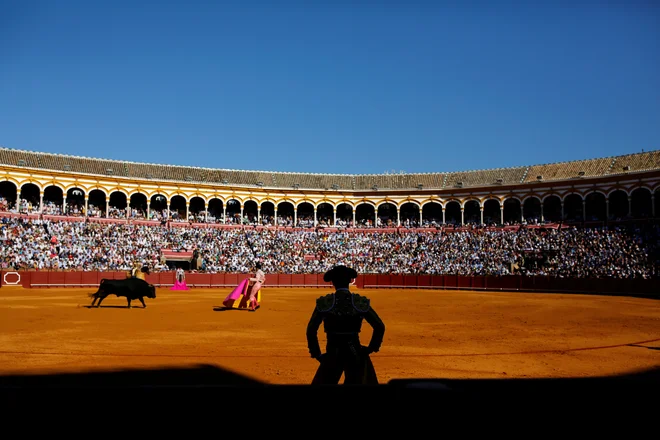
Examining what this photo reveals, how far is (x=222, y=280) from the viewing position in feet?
117

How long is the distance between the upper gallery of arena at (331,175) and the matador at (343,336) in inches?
1619

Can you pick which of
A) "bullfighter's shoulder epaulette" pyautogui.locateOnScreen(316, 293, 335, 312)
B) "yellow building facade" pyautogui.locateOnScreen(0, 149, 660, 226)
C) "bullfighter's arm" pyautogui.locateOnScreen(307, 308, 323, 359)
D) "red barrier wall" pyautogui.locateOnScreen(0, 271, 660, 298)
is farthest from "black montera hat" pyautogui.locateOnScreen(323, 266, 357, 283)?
"yellow building facade" pyautogui.locateOnScreen(0, 149, 660, 226)

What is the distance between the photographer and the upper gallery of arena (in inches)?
1617

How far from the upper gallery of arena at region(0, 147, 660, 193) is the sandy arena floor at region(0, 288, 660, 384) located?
27983 mm

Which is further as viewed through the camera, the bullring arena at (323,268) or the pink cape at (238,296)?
the pink cape at (238,296)

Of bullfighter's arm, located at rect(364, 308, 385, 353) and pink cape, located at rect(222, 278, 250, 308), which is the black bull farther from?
bullfighter's arm, located at rect(364, 308, 385, 353)

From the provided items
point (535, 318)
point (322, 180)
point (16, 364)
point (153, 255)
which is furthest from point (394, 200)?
point (16, 364)

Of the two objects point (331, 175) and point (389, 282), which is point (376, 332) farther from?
point (331, 175)

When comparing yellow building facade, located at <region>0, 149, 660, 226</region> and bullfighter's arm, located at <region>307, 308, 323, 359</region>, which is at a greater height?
yellow building facade, located at <region>0, 149, 660, 226</region>

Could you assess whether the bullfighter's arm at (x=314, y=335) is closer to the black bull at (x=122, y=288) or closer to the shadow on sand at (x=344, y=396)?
the shadow on sand at (x=344, y=396)

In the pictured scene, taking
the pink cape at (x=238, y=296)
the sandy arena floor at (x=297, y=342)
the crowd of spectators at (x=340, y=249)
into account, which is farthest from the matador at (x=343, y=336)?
the crowd of spectators at (x=340, y=249)

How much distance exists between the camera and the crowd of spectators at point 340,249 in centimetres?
3419

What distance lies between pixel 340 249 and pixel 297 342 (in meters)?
34.1

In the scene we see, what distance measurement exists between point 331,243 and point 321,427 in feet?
142
